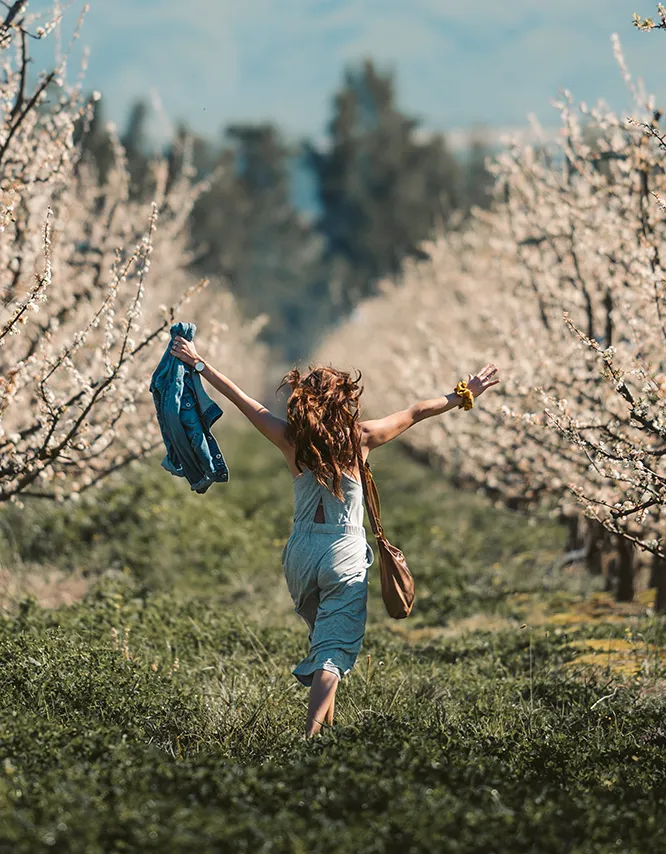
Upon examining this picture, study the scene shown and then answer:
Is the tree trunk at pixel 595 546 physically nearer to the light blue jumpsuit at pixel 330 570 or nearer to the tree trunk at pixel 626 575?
the tree trunk at pixel 626 575

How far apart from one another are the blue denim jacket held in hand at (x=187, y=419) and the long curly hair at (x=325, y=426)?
0.51 m

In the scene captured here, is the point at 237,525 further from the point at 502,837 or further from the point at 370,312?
the point at 370,312

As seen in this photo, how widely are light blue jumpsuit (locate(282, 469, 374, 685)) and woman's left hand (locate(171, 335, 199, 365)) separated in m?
0.78

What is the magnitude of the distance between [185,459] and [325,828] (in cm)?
224

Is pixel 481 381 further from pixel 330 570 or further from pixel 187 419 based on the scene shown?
pixel 187 419

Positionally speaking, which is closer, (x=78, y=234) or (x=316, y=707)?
(x=316, y=707)

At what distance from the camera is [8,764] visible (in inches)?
148

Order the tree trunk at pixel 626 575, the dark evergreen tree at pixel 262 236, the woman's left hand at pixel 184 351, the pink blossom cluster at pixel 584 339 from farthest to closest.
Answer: the dark evergreen tree at pixel 262 236 < the tree trunk at pixel 626 575 < the pink blossom cluster at pixel 584 339 < the woman's left hand at pixel 184 351

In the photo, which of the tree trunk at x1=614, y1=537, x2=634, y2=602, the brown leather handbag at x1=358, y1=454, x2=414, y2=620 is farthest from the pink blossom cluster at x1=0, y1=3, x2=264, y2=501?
the tree trunk at x1=614, y1=537, x2=634, y2=602

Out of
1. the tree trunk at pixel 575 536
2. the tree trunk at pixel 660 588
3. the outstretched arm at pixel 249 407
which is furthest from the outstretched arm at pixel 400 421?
the tree trunk at pixel 575 536

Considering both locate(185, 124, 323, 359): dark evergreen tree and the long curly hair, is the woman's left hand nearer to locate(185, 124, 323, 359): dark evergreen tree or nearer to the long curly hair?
the long curly hair

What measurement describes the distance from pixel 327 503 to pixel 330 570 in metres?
0.31

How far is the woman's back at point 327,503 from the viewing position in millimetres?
4852

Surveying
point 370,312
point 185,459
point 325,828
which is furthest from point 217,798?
point 370,312
